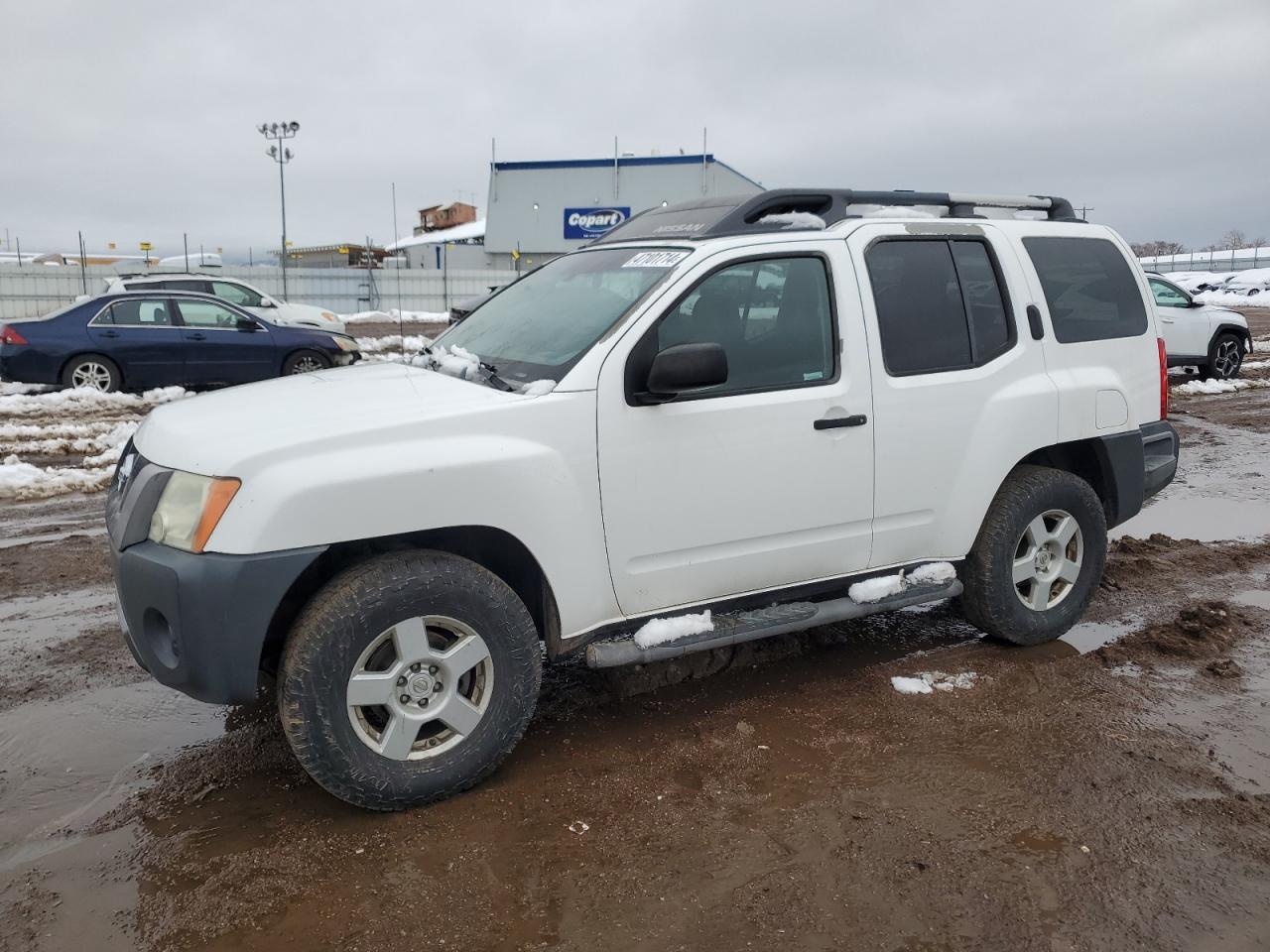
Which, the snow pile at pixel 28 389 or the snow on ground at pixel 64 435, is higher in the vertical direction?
the snow pile at pixel 28 389

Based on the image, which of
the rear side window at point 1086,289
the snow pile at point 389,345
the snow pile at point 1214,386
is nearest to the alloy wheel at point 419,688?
the rear side window at point 1086,289

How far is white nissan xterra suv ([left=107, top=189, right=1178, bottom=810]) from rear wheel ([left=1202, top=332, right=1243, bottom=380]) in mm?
11202

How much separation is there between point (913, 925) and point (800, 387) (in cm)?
195

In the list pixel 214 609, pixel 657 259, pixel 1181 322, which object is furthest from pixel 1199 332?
pixel 214 609

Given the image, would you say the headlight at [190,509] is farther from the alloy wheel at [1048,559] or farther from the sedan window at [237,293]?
the sedan window at [237,293]

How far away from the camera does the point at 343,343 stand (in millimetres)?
13695

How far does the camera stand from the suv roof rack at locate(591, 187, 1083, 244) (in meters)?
4.09

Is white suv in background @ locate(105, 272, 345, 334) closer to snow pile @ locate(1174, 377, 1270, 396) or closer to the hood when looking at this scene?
the hood

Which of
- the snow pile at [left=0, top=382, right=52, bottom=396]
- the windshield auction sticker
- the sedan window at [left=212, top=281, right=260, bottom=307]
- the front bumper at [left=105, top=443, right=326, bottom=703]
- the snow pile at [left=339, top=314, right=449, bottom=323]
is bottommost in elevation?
the front bumper at [left=105, top=443, right=326, bottom=703]

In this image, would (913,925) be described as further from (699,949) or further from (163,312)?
(163,312)

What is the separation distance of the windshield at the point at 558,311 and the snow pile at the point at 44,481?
4.83 metres

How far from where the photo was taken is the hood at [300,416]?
9.89 ft

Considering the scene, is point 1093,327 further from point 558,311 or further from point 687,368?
point 558,311

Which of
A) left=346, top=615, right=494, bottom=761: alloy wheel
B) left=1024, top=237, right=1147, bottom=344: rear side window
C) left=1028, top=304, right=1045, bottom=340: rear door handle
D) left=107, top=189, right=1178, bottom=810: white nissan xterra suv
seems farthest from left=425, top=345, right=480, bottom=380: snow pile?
left=1024, top=237, right=1147, bottom=344: rear side window
